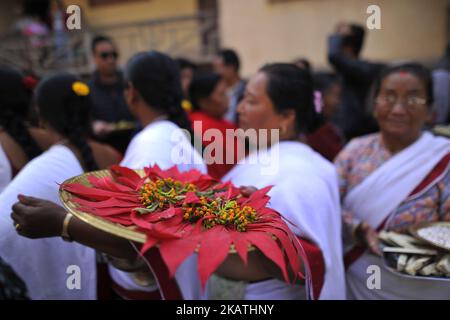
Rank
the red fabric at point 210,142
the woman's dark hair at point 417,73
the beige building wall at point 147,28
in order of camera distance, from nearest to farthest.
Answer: the woman's dark hair at point 417,73
the red fabric at point 210,142
the beige building wall at point 147,28

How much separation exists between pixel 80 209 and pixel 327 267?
1.11 meters

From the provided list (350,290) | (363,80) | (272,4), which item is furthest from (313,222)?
(272,4)

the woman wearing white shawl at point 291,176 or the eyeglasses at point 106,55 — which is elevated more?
the eyeglasses at point 106,55

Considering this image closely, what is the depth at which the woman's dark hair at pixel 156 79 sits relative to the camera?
220 centimetres

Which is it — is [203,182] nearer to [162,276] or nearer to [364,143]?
[162,276]

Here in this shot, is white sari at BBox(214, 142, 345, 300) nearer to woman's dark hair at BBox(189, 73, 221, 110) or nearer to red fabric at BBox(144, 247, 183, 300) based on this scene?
red fabric at BBox(144, 247, 183, 300)

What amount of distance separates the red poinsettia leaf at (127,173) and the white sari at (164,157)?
9.6 inches

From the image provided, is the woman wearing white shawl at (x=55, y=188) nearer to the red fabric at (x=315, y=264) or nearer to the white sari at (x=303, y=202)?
the white sari at (x=303, y=202)

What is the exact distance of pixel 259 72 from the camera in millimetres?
2156

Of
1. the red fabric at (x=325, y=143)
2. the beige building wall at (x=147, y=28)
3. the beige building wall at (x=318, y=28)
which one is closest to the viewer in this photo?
the red fabric at (x=325, y=143)

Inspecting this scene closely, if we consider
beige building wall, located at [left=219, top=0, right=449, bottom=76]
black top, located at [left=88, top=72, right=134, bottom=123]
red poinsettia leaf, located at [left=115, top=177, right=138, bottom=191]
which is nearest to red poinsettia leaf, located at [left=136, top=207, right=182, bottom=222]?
red poinsettia leaf, located at [left=115, top=177, right=138, bottom=191]

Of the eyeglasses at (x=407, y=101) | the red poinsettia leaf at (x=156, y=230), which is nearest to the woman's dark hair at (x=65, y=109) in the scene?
the red poinsettia leaf at (x=156, y=230)

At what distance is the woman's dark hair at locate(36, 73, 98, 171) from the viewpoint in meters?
2.03
